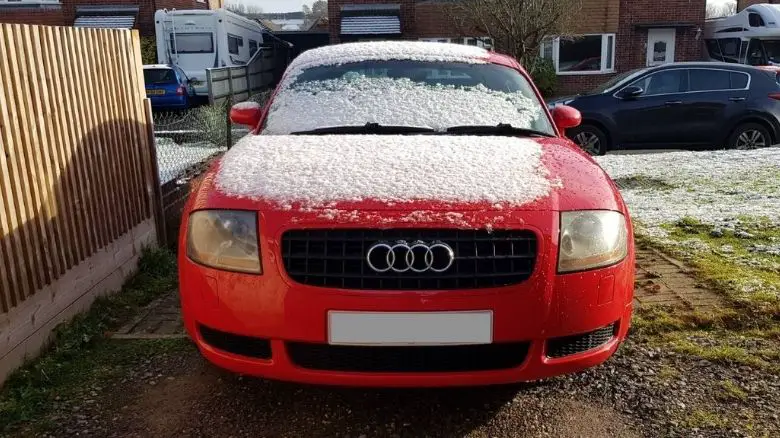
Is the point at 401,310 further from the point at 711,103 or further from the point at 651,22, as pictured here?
the point at 651,22

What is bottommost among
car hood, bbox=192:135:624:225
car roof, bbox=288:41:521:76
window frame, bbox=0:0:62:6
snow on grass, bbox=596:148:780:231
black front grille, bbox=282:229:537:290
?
snow on grass, bbox=596:148:780:231

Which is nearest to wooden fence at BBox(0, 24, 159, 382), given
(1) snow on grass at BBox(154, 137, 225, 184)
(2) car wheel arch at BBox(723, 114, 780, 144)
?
(1) snow on grass at BBox(154, 137, 225, 184)

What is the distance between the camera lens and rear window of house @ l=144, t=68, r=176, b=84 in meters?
16.5

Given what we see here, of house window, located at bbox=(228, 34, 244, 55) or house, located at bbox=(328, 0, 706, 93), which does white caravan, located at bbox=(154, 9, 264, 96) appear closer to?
house window, located at bbox=(228, 34, 244, 55)

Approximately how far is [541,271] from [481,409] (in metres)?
0.77

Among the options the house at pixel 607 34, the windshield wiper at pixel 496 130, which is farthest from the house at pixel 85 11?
the windshield wiper at pixel 496 130

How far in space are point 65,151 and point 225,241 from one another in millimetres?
1688

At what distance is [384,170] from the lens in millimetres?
2777

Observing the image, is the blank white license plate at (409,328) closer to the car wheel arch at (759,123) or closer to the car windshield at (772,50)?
the car wheel arch at (759,123)

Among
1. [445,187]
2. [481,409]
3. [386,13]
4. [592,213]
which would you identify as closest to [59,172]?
[445,187]

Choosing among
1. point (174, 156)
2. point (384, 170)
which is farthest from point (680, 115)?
point (384, 170)

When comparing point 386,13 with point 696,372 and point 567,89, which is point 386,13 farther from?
point 696,372

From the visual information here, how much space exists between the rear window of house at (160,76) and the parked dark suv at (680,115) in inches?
423

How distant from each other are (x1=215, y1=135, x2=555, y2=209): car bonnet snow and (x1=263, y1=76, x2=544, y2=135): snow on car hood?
28 centimetres
